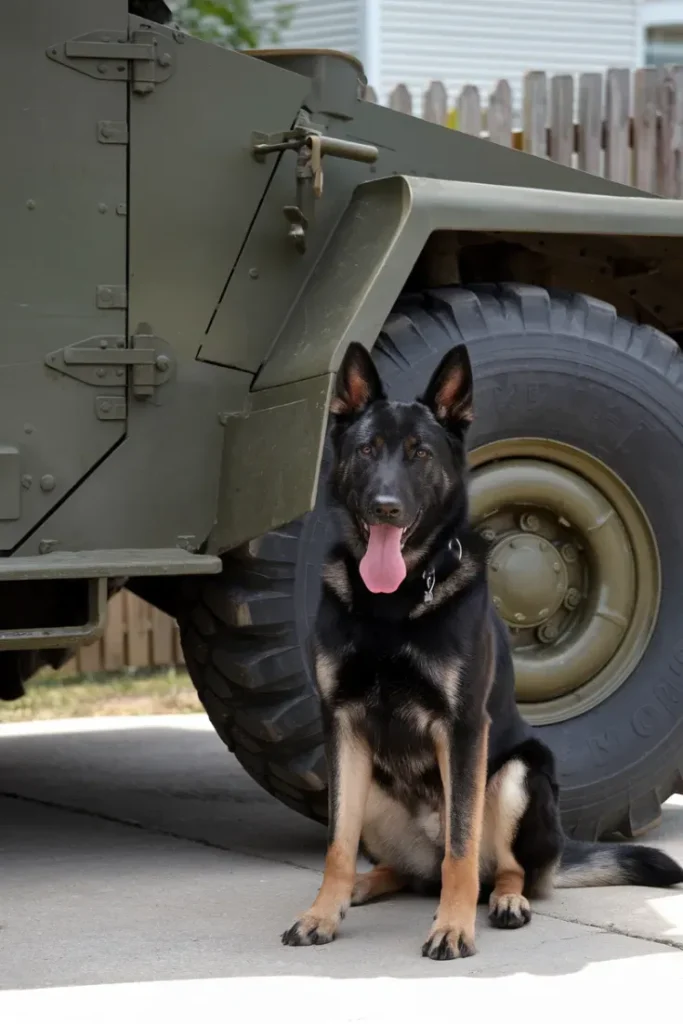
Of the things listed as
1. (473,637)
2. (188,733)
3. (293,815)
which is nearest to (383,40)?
(188,733)

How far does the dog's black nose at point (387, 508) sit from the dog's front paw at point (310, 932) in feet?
3.00

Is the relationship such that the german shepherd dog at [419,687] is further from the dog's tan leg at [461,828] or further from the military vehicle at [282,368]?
the military vehicle at [282,368]

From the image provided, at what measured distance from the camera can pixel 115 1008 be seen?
3.11 meters

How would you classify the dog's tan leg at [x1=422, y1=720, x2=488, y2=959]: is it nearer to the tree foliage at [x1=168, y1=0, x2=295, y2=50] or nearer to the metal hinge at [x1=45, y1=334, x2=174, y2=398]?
the metal hinge at [x1=45, y1=334, x2=174, y2=398]

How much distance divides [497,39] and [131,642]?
887 centimetres

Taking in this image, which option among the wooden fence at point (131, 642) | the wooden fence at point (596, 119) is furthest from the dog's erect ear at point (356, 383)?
the wooden fence at point (131, 642)

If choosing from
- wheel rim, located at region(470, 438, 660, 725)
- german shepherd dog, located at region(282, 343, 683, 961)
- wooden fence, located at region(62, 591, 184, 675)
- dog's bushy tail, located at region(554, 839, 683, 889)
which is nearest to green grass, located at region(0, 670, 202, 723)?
wooden fence, located at region(62, 591, 184, 675)

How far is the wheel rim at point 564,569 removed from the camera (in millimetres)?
4680

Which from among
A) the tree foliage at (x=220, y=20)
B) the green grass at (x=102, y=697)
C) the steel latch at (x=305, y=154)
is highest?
the tree foliage at (x=220, y=20)

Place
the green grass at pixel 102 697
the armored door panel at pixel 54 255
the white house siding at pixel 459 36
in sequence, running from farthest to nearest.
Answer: the white house siding at pixel 459 36, the green grass at pixel 102 697, the armored door panel at pixel 54 255

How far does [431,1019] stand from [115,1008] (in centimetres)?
60

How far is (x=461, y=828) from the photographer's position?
3688mm

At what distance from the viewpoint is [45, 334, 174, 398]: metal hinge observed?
14.1 ft

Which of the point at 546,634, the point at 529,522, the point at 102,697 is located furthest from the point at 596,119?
the point at 546,634
